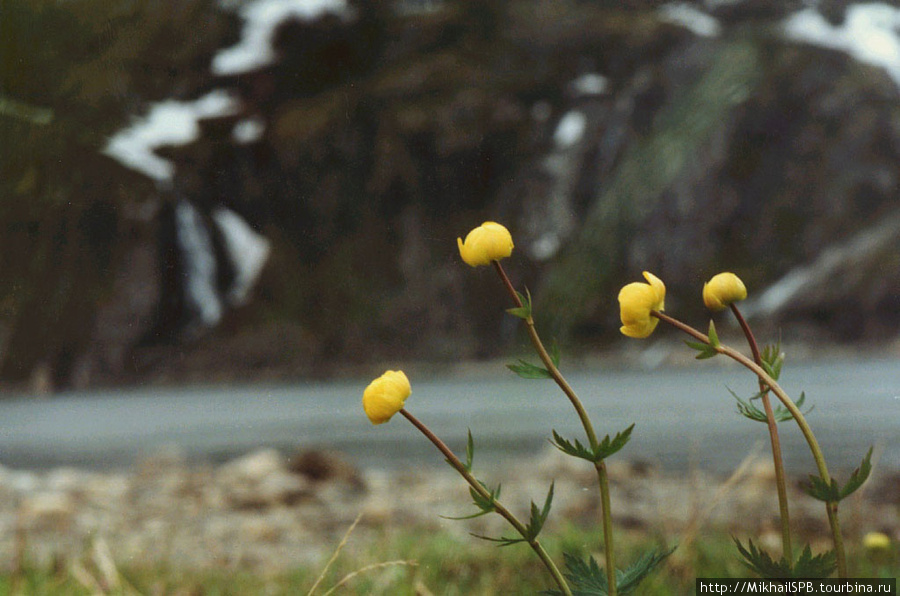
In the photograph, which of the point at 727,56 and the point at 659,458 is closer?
the point at 659,458

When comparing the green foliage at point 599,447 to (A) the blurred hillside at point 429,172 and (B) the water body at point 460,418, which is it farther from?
(A) the blurred hillside at point 429,172

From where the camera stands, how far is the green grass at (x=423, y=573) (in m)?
0.80

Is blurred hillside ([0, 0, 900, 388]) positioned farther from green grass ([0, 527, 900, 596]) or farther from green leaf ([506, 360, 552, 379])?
green leaf ([506, 360, 552, 379])

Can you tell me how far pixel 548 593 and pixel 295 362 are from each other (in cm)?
187

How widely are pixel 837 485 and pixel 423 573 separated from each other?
0.64 meters

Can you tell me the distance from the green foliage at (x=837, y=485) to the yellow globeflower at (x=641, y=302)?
96 millimetres

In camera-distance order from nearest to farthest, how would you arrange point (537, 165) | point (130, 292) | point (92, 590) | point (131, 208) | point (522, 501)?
point (92, 590) < point (522, 501) < point (130, 292) < point (537, 165) < point (131, 208)

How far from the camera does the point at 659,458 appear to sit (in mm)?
1832

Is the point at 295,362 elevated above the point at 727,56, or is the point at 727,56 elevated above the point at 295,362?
the point at 727,56

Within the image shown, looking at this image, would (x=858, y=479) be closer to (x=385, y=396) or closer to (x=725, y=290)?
(x=725, y=290)

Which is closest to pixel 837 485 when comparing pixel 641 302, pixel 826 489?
pixel 826 489

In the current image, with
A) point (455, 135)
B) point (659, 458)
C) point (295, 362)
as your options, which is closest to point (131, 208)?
point (295, 362)

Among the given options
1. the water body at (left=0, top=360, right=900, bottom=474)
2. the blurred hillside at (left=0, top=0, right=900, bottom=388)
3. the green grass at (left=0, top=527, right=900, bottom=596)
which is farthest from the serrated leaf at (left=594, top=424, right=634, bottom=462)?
the blurred hillside at (left=0, top=0, right=900, bottom=388)

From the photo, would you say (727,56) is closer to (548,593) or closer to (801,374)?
(801,374)
